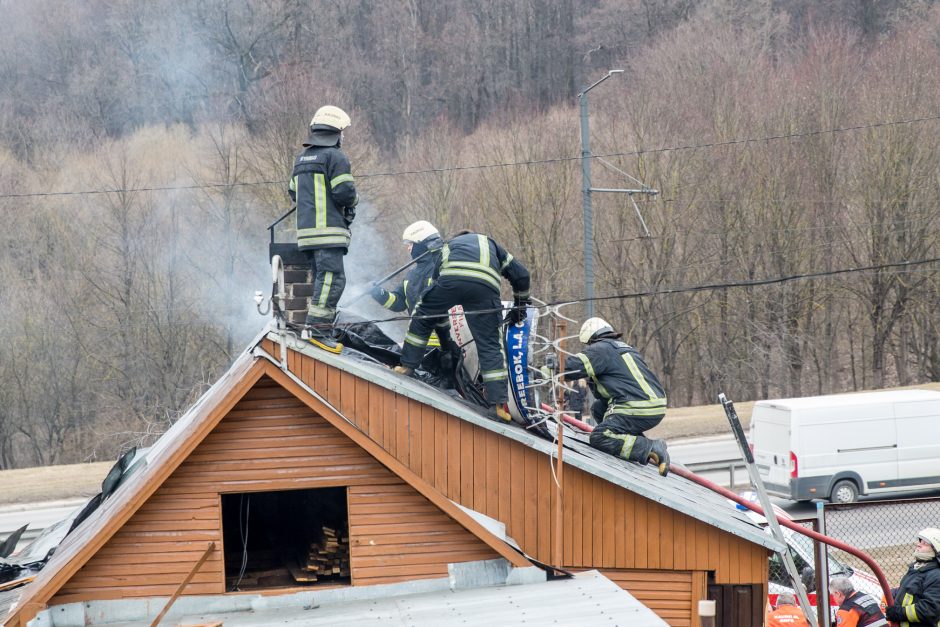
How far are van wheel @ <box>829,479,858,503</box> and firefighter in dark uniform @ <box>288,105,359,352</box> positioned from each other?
12.4m

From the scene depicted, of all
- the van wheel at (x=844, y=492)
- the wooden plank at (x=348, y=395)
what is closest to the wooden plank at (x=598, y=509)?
the wooden plank at (x=348, y=395)

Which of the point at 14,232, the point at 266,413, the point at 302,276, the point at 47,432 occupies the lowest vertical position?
the point at 47,432

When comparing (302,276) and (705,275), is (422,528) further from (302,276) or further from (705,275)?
(705,275)

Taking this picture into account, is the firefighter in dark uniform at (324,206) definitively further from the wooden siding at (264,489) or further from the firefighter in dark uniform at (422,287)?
the firefighter in dark uniform at (422,287)

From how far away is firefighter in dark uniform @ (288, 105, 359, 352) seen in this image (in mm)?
8703

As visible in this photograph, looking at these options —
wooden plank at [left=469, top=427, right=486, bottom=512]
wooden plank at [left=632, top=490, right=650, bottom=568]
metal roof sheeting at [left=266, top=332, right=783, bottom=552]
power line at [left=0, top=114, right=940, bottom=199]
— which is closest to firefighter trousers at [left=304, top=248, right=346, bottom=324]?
metal roof sheeting at [left=266, top=332, right=783, bottom=552]

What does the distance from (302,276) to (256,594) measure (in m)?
2.75

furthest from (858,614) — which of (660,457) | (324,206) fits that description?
(324,206)

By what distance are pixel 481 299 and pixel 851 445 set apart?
11.6 metres

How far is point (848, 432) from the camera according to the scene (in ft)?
59.3

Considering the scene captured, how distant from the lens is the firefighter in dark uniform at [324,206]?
8703 mm

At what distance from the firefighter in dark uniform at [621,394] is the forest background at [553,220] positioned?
23521mm

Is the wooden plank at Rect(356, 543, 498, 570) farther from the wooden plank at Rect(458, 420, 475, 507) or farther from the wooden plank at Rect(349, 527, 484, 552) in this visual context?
the wooden plank at Rect(458, 420, 475, 507)

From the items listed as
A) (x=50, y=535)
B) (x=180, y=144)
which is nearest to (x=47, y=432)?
(x=180, y=144)
